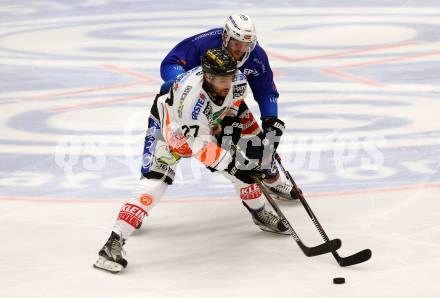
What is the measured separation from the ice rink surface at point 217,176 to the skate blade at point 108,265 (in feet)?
0.22

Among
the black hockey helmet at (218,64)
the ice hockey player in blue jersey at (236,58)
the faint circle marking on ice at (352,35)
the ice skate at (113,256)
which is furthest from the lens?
the faint circle marking on ice at (352,35)

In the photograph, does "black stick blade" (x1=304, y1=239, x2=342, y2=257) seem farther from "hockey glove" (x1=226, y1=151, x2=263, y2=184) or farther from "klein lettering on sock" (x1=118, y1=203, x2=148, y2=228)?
"klein lettering on sock" (x1=118, y1=203, x2=148, y2=228)

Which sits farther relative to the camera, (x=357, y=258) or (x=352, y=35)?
(x=352, y=35)

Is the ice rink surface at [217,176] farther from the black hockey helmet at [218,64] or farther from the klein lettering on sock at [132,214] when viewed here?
the black hockey helmet at [218,64]

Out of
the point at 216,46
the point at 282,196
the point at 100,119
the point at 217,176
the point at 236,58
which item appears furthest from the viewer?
the point at 100,119

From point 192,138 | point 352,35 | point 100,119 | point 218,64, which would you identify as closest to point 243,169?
point 192,138

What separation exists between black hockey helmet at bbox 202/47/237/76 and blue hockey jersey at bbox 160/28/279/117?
3.06 ft

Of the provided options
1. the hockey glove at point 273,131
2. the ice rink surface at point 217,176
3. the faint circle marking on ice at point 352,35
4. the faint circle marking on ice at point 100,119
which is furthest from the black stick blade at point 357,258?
the faint circle marking on ice at point 352,35

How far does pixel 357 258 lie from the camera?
18.9ft

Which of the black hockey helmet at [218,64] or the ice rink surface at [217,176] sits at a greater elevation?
the black hockey helmet at [218,64]

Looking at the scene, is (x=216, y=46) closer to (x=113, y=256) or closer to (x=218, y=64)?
(x=218, y=64)

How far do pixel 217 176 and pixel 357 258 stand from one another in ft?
7.97

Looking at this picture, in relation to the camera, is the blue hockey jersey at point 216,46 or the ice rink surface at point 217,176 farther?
the blue hockey jersey at point 216,46

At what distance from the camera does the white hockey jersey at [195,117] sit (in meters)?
5.68
